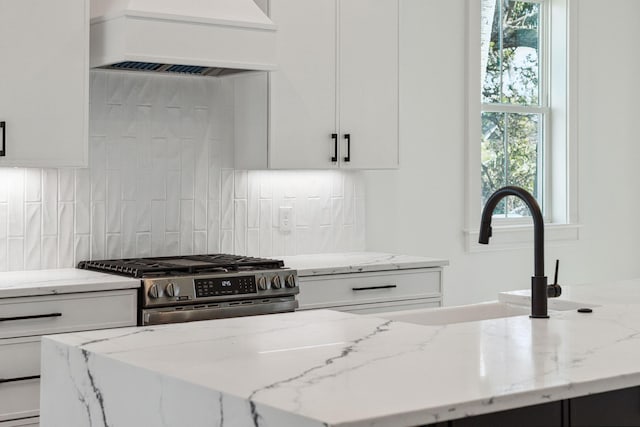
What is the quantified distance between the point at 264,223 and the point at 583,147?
8.68 ft

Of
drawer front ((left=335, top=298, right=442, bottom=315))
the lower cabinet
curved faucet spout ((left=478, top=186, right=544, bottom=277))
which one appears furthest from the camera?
drawer front ((left=335, top=298, right=442, bottom=315))

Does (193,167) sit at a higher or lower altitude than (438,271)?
higher

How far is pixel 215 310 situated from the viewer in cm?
405

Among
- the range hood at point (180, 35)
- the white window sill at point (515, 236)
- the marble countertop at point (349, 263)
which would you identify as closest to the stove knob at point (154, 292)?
the marble countertop at point (349, 263)

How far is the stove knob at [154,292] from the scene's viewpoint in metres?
3.88

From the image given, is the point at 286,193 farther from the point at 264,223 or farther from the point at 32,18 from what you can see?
the point at 32,18

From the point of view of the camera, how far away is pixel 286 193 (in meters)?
5.04

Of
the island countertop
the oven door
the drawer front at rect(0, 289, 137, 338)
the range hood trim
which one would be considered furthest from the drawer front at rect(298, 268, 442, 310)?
the island countertop

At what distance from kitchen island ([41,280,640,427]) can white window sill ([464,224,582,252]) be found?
10.6ft

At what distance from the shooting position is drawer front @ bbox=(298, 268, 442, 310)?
14.5 ft

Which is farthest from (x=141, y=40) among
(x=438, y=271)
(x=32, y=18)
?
(x=438, y=271)

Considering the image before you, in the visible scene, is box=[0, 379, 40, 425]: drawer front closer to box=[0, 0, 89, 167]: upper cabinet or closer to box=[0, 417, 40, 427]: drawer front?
box=[0, 417, 40, 427]: drawer front

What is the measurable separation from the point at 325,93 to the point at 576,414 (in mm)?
3022

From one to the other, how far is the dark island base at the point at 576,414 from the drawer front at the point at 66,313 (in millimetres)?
2256
